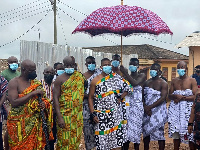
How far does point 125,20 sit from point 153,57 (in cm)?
2282

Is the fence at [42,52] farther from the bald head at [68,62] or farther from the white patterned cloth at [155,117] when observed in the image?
the bald head at [68,62]

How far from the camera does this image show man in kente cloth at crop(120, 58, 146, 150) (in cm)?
562

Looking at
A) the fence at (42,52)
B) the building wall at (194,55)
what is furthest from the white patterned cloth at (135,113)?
the building wall at (194,55)

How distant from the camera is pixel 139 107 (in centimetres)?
563

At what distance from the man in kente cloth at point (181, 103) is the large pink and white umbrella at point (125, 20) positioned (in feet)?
2.87

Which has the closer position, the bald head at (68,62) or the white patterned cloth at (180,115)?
the bald head at (68,62)

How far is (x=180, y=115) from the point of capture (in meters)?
5.46

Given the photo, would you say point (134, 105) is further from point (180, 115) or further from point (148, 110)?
point (180, 115)

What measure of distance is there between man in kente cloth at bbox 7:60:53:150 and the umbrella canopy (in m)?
1.94

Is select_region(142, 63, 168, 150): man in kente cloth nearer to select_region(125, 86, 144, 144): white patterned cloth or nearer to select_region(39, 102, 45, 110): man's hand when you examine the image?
select_region(125, 86, 144, 144): white patterned cloth

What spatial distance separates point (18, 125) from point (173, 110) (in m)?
2.92

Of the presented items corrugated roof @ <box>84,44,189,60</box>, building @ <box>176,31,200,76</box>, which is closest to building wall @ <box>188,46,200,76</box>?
building @ <box>176,31,200,76</box>

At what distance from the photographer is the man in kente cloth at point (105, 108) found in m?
4.82

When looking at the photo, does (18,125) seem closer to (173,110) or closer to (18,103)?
(18,103)
